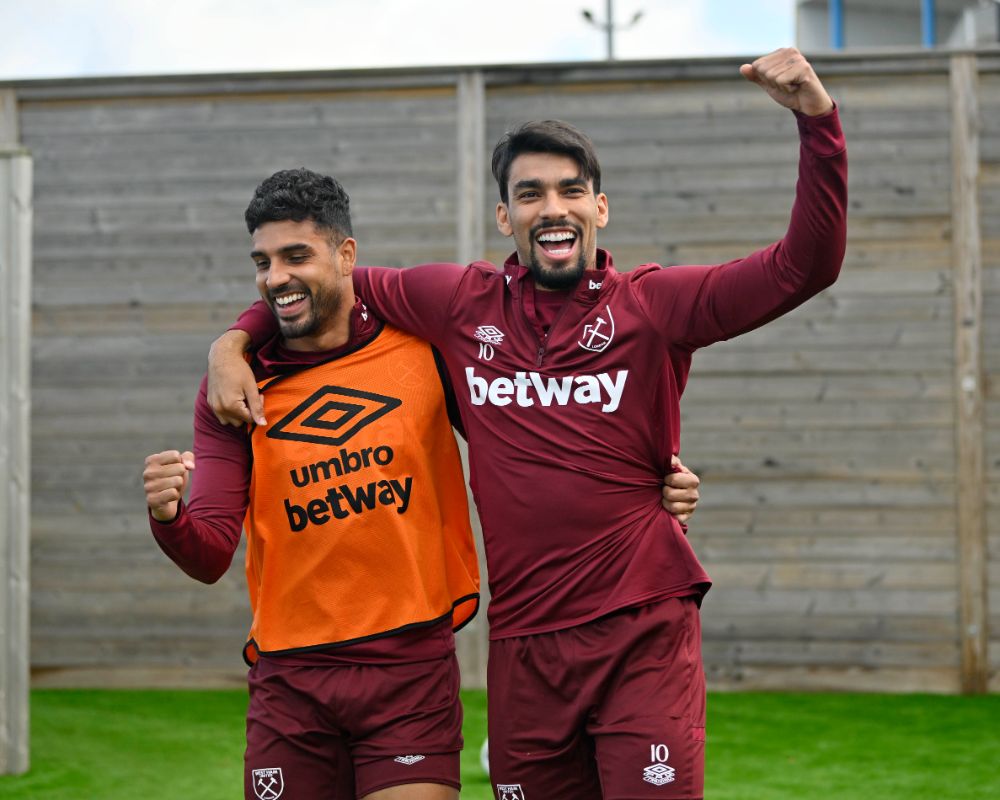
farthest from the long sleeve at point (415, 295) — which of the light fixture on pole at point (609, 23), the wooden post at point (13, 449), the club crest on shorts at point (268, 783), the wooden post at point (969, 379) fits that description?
the light fixture on pole at point (609, 23)

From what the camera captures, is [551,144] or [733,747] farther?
[733,747]

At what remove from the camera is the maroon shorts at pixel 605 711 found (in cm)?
258

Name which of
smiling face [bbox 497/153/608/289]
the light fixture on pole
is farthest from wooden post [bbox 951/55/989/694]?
the light fixture on pole

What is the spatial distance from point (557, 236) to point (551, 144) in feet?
0.69

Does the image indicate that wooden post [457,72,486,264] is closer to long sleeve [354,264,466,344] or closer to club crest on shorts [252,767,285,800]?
long sleeve [354,264,466,344]

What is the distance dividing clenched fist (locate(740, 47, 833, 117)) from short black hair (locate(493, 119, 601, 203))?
0.50m

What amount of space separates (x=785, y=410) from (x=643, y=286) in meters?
4.36

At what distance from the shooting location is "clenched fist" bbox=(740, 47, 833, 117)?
2.36 metres

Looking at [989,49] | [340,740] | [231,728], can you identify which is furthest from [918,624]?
[340,740]

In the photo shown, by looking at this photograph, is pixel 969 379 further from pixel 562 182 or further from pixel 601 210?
pixel 562 182

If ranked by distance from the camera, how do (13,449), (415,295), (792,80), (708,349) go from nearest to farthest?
(792,80) → (415,295) → (13,449) → (708,349)

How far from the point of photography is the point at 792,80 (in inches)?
93.0

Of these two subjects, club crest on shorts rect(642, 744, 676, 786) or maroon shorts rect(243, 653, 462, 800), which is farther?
maroon shorts rect(243, 653, 462, 800)

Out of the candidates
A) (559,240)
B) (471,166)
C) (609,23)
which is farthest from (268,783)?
(609,23)
